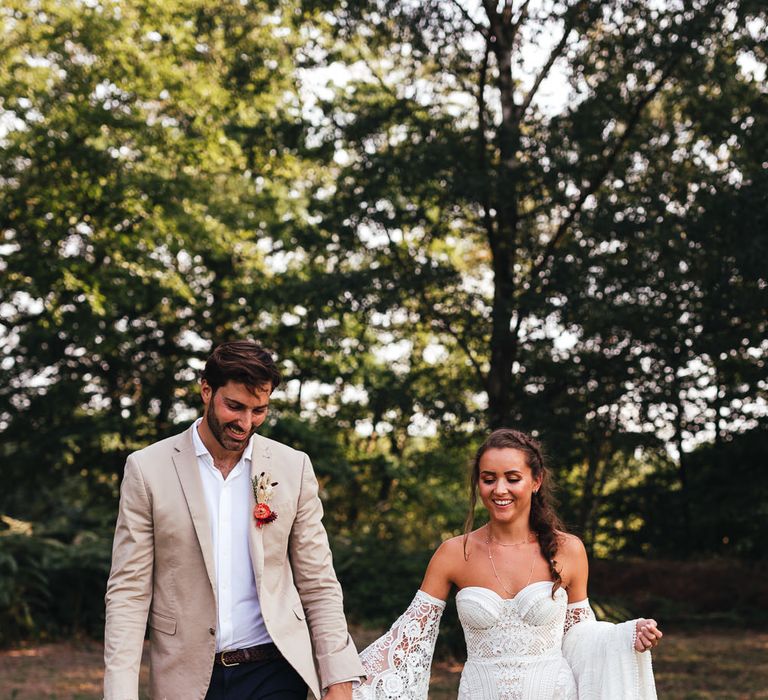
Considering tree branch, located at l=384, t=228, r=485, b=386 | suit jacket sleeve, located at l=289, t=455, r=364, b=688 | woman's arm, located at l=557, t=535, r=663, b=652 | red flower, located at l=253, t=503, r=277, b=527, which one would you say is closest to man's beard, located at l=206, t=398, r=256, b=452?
red flower, located at l=253, t=503, r=277, b=527

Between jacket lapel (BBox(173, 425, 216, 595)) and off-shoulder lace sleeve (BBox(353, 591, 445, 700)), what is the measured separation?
4.43 feet

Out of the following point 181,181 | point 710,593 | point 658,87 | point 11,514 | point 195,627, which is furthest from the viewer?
point 11,514

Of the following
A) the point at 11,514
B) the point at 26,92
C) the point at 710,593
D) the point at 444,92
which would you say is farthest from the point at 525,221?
the point at 11,514

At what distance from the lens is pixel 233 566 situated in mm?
3656

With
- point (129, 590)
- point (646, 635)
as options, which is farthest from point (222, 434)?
point (646, 635)

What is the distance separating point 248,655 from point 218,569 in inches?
12.3

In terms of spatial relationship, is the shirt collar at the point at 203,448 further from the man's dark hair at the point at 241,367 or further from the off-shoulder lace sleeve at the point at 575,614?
the off-shoulder lace sleeve at the point at 575,614

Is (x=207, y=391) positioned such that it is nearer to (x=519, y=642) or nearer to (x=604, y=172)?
(x=519, y=642)

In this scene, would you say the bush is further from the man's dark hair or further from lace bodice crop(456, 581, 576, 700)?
the man's dark hair

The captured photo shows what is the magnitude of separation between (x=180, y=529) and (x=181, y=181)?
15884mm

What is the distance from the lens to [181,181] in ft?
61.6

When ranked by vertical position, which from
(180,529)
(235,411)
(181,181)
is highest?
(181,181)

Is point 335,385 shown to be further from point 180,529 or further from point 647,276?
point 180,529

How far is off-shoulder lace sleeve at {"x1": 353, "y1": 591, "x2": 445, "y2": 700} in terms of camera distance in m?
4.62
